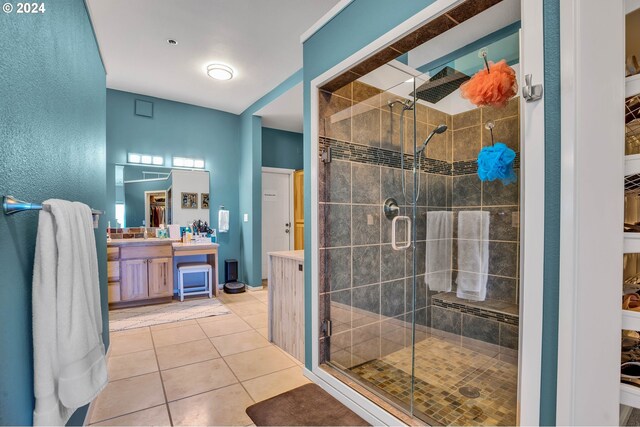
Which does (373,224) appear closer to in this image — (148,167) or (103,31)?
(103,31)

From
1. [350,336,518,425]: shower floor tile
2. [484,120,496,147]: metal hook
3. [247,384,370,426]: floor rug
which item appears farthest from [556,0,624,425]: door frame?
[484,120,496,147]: metal hook

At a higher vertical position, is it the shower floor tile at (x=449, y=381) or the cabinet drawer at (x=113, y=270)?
the cabinet drawer at (x=113, y=270)

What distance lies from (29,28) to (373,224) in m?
2.17

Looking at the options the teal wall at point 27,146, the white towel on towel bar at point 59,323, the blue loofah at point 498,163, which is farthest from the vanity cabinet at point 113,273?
the blue loofah at point 498,163

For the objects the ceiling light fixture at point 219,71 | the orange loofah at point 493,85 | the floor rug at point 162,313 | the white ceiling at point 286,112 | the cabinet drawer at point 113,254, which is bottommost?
the floor rug at point 162,313

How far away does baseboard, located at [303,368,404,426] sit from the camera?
1.67m

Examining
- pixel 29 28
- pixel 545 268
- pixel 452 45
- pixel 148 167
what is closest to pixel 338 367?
pixel 545 268

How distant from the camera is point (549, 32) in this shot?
3.44 ft

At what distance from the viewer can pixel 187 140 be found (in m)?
4.76

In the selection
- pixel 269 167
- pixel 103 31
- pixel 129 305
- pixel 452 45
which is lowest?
pixel 129 305

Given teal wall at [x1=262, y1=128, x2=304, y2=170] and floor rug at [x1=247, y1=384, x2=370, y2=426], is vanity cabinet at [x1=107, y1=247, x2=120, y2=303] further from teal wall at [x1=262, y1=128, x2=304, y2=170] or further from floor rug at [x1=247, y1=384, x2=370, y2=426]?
floor rug at [x1=247, y1=384, x2=370, y2=426]

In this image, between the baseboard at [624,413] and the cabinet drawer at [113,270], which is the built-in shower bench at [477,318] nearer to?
the baseboard at [624,413]

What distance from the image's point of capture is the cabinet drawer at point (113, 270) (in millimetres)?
3781

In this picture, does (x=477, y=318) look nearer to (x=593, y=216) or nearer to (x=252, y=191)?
(x=593, y=216)
